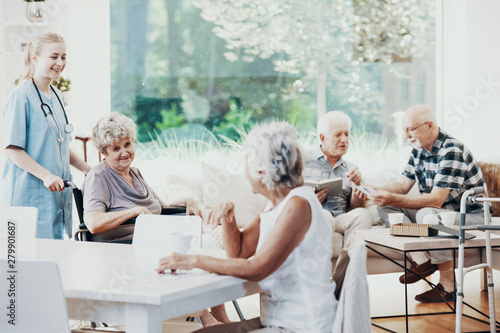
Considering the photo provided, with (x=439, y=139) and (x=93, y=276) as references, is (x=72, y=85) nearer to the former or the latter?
(x=439, y=139)

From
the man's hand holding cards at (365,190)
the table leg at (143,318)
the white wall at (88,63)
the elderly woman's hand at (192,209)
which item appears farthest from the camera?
the white wall at (88,63)

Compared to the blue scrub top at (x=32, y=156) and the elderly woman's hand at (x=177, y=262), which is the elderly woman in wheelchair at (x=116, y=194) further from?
the elderly woman's hand at (x=177, y=262)

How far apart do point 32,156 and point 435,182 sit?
2304mm

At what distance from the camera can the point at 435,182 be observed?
3.58m

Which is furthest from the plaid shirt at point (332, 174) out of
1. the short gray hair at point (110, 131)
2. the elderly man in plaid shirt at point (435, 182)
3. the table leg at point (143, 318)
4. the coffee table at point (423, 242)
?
the table leg at point (143, 318)

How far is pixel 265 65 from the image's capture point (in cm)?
520

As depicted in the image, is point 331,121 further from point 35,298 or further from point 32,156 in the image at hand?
point 35,298

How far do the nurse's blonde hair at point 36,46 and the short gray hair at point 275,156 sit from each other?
161 cm

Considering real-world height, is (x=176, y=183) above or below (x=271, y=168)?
below

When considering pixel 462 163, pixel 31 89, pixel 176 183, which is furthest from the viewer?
pixel 176 183

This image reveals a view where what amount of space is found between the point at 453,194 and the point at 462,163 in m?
0.20

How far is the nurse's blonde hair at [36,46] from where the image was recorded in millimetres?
2844

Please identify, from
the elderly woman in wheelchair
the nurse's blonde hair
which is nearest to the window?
the nurse's blonde hair

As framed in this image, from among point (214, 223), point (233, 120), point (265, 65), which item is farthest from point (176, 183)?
point (214, 223)
